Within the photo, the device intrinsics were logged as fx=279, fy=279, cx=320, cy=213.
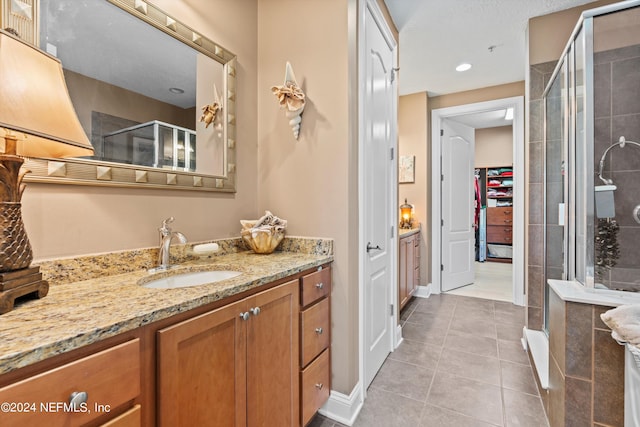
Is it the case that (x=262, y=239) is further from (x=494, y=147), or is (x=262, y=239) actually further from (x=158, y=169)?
(x=494, y=147)

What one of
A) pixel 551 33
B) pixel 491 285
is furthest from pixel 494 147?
pixel 551 33

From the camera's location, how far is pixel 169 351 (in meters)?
0.76

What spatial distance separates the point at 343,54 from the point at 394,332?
209 centimetres

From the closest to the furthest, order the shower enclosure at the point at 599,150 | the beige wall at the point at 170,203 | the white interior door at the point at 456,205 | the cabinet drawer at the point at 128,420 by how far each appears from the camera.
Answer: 1. the cabinet drawer at the point at 128,420
2. the beige wall at the point at 170,203
3. the shower enclosure at the point at 599,150
4. the white interior door at the point at 456,205

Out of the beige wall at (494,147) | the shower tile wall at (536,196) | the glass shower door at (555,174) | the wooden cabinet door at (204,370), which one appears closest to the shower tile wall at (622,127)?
the glass shower door at (555,174)

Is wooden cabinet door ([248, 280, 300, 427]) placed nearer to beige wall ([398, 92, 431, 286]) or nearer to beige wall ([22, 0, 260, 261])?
beige wall ([22, 0, 260, 261])

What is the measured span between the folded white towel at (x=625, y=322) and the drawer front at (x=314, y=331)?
1206 mm

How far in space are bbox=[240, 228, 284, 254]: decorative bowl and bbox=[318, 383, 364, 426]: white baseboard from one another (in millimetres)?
904

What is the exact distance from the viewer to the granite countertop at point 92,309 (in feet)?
1.75

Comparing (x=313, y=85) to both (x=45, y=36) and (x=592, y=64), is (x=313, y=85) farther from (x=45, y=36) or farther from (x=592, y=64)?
(x=592, y=64)

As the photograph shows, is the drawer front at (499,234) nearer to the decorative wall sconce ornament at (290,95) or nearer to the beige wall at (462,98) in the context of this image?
the beige wall at (462,98)

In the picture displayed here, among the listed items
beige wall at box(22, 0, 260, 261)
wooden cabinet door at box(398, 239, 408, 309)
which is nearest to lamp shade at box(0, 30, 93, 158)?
beige wall at box(22, 0, 260, 261)

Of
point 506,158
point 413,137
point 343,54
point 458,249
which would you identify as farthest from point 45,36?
point 506,158

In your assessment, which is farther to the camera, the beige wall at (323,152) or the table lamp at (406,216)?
the table lamp at (406,216)
